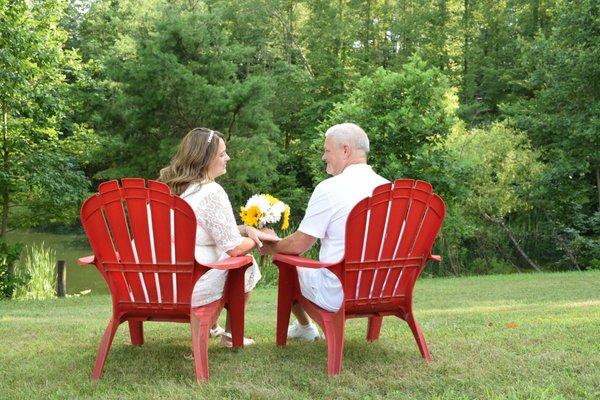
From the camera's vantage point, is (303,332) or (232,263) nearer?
(232,263)

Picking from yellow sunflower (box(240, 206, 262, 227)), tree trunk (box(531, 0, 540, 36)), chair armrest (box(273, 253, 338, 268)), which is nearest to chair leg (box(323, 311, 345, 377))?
chair armrest (box(273, 253, 338, 268))

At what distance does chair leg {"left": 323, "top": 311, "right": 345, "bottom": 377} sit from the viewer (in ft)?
11.5

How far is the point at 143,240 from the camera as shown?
3.53 m

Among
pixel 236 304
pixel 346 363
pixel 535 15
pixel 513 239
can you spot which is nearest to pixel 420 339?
pixel 346 363

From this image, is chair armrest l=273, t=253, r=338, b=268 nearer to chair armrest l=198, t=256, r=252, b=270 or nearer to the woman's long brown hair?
chair armrest l=198, t=256, r=252, b=270

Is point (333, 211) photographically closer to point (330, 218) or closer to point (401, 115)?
point (330, 218)

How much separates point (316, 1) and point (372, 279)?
25633 mm

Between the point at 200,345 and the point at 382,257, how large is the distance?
1.01 meters

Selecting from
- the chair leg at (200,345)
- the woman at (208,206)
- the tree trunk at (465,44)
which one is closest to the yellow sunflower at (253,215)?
the woman at (208,206)

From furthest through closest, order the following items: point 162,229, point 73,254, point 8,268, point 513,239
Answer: point 73,254 < point 513,239 < point 8,268 < point 162,229

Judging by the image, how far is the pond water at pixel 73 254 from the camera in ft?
56.6

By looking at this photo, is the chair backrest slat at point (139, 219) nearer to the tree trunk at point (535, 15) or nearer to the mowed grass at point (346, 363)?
the mowed grass at point (346, 363)

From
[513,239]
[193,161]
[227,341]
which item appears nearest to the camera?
[193,161]

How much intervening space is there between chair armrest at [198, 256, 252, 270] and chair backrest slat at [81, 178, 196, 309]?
12cm
